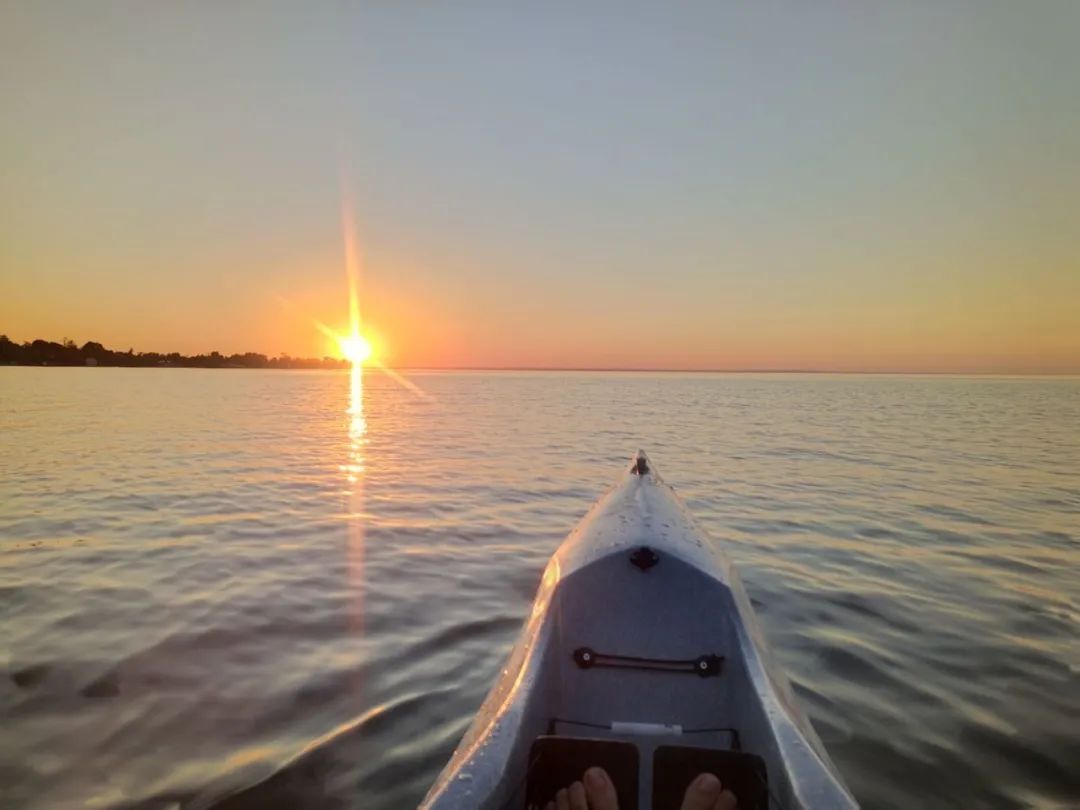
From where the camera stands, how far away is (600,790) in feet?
11.5

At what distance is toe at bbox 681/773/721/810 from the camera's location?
338 cm

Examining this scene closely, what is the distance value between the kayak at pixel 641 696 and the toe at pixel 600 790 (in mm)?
58

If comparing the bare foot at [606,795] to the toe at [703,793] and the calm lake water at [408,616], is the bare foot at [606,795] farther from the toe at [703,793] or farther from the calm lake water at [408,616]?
the calm lake water at [408,616]

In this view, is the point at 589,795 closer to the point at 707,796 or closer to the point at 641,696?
the point at 707,796

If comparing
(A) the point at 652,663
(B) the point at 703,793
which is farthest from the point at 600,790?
(A) the point at 652,663

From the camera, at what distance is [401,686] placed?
640cm

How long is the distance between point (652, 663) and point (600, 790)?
164 centimetres

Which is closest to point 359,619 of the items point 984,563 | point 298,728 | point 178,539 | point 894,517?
point 298,728

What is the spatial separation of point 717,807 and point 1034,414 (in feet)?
169

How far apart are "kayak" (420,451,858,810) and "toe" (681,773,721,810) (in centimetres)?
9

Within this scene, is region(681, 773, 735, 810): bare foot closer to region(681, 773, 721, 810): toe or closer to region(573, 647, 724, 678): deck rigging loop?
region(681, 773, 721, 810): toe

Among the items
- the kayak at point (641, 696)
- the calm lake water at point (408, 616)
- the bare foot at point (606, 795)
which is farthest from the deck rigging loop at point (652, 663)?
the bare foot at point (606, 795)

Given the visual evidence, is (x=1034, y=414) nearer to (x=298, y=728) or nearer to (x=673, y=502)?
(x=673, y=502)

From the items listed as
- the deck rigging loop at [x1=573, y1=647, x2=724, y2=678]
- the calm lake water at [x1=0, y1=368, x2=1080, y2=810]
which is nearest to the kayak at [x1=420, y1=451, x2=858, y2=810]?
the deck rigging loop at [x1=573, y1=647, x2=724, y2=678]
